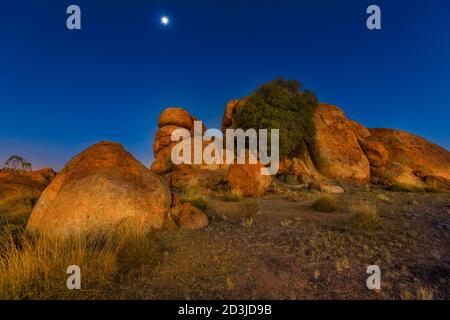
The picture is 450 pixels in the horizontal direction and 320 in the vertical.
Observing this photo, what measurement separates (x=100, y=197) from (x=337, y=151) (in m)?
21.9

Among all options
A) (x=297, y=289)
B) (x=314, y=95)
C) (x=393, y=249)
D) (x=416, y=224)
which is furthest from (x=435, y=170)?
(x=297, y=289)

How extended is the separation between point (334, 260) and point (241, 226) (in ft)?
9.61

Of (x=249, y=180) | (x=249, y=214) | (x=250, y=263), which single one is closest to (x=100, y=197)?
(x=250, y=263)

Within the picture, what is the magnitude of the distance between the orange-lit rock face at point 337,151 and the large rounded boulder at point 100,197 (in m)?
18.9

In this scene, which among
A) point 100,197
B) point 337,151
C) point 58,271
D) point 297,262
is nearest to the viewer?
point 58,271

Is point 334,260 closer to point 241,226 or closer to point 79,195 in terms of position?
point 241,226

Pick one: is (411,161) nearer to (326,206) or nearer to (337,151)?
(337,151)

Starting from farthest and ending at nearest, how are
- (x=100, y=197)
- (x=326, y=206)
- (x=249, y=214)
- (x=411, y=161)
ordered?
(x=411, y=161) < (x=326, y=206) < (x=249, y=214) < (x=100, y=197)

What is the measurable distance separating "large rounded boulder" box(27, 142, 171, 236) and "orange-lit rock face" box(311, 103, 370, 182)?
746 inches

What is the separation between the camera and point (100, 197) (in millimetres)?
5605

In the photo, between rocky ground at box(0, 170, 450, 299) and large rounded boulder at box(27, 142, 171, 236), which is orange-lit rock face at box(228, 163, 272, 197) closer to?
rocky ground at box(0, 170, 450, 299)

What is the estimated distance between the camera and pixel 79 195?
5578 mm

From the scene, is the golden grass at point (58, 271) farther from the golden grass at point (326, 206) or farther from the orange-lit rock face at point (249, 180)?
the orange-lit rock face at point (249, 180)

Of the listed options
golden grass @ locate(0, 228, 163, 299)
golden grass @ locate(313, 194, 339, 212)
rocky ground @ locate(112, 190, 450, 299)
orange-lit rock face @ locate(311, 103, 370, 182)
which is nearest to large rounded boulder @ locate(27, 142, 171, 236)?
rocky ground @ locate(112, 190, 450, 299)
